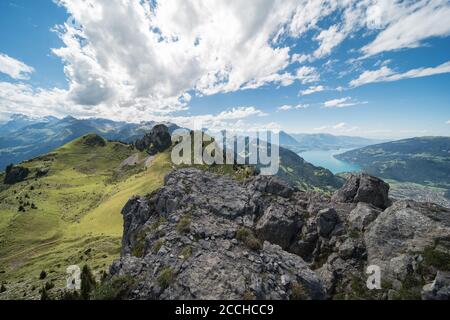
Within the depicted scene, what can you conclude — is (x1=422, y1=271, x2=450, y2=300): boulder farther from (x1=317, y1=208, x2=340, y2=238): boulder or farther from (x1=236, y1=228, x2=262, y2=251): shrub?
(x1=236, y1=228, x2=262, y2=251): shrub

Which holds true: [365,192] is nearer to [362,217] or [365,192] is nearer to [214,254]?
[362,217]

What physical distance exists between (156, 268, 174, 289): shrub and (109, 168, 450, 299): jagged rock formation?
0.34 ft

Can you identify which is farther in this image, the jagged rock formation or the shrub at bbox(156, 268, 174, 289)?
the shrub at bbox(156, 268, 174, 289)

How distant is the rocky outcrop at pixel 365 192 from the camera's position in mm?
37750

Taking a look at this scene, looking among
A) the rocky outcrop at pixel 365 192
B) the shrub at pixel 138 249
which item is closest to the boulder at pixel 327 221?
the rocky outcrop at pixel 365 192

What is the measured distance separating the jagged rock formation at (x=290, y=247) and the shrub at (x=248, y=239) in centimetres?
12

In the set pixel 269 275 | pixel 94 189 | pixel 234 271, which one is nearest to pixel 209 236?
pixel 234 271

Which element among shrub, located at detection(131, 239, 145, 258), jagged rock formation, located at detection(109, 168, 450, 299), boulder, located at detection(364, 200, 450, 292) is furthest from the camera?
shrub, located at detection(131, 239, 145, 258)

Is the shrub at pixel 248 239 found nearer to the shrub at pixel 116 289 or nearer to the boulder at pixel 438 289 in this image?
the shrub at pixel 116 289

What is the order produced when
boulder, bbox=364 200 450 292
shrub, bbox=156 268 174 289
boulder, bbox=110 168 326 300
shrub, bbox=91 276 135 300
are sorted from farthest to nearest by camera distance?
boulder, bbox=364 200 450 292, shrub, bbox=156 268 174 289, shrub, bbox=91 276 135 300, boulder, bbox=110 168 326 300

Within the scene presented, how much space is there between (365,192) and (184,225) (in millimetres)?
29035

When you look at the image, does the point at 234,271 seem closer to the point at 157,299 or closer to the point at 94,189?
the point at 157,299

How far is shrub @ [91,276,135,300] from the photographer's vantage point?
2256 cm

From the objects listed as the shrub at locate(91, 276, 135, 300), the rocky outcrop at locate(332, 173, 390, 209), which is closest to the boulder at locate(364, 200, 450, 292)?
the rocky outcrop at locate(332, 173, 390, 209)
